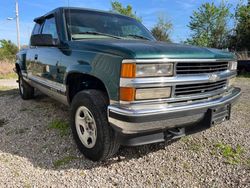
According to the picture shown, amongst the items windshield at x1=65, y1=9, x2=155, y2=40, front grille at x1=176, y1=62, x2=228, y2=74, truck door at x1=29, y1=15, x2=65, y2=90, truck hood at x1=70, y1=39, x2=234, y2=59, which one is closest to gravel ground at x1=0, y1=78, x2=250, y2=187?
truck door at x1=29, y1=15, x2=65, y2=90

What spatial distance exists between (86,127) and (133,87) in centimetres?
100

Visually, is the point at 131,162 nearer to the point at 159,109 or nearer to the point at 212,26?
the point at 159,109

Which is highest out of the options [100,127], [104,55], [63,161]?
[104,55]

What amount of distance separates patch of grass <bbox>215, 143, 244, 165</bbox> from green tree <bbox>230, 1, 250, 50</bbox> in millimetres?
26475

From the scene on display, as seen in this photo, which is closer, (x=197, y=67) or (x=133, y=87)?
(x=133, y=87)

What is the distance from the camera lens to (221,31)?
3103 cm

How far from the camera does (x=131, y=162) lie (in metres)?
2.99

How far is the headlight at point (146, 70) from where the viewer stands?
2309mm

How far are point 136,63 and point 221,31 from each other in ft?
104

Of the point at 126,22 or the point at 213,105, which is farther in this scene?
the point at 126,22

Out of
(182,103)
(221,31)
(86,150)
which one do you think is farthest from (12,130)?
(221,31)

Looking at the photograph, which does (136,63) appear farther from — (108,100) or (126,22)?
(126,22)

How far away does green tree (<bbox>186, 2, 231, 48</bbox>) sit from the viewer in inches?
1209

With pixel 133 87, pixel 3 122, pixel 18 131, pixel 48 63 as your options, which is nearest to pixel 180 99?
pixel 133 87
